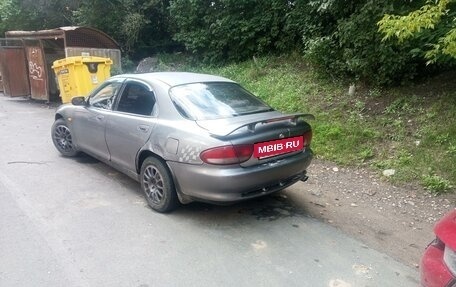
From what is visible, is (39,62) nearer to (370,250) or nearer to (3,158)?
(3,158)

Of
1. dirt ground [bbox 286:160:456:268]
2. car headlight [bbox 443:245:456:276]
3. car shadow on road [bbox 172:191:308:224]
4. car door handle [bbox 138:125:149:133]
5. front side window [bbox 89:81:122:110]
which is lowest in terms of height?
dirt ground [bbox 286:160:456:268]

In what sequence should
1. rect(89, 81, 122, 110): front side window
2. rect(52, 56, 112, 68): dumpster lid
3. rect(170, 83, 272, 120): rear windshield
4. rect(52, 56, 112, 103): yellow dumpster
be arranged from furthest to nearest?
rect(52, 56, 112, 103): yellow dumpster < rect(52, 56, 112, 68): dumpster lid < rect(89, 81, 122, 110): front side window < rect(170, 83, 272, 120): rear windshield

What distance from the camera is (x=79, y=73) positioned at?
9.86 meters

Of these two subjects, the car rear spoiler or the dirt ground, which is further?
the dirt ground

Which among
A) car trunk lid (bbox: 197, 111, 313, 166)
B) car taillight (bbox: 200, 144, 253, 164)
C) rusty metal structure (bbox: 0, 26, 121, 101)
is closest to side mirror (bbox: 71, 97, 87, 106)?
car trunk lid (bbox: 197, 111, 313, 166)

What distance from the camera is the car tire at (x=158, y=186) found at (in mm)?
4086

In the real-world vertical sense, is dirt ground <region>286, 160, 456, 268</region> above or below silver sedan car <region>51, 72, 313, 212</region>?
below

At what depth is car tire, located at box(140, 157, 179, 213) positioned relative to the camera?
409 cm

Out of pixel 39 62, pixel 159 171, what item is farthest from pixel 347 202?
pixel 39 62

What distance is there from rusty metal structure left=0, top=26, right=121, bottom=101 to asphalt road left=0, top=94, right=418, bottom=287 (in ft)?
24.0

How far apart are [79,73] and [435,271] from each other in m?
9.50

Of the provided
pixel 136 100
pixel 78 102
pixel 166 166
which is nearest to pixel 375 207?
pixel 166 166

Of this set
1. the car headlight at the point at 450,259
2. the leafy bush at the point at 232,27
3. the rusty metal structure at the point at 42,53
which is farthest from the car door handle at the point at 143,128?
the rusty metal structure at the point at 42,53

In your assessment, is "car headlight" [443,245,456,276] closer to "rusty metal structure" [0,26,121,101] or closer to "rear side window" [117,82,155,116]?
"rear side window" [117,82,155,116]
